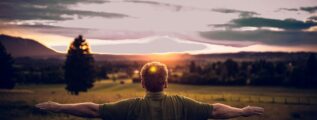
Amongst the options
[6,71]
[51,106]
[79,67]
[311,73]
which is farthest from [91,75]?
[51,106]

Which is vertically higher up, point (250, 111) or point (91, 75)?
point (250, 111)

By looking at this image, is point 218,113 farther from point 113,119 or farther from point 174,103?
point 113,119

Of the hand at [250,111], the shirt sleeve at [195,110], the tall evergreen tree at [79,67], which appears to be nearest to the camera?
the shirt sleeve at [195,110]

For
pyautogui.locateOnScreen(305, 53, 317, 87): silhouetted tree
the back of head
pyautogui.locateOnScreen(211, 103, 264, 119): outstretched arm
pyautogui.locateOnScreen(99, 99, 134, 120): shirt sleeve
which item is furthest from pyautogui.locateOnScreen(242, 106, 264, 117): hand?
pyautogui.locateOnScreen(305, 53, 317, 87): silhouetted tree

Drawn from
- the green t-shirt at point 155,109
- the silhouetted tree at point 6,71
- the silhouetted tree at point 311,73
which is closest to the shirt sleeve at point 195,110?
the green t-shirt at point 155,109

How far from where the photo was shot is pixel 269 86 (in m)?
106

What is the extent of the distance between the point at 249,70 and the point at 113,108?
141 metres

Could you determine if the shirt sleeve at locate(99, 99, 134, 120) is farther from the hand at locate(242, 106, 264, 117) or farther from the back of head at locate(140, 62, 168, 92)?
the hand at locate(242, 106, 264, 117)

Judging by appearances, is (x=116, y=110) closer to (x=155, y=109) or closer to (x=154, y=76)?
(x=155, y=109)

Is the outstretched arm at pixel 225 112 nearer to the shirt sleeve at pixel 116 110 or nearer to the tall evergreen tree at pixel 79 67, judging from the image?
the shirt sleeve at pixel 116 110

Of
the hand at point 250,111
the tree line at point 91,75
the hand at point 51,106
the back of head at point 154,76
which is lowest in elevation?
the tree line at point 91,75

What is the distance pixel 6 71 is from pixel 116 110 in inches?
3027

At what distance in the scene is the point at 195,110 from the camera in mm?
4805

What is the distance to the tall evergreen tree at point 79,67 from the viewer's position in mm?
72875
